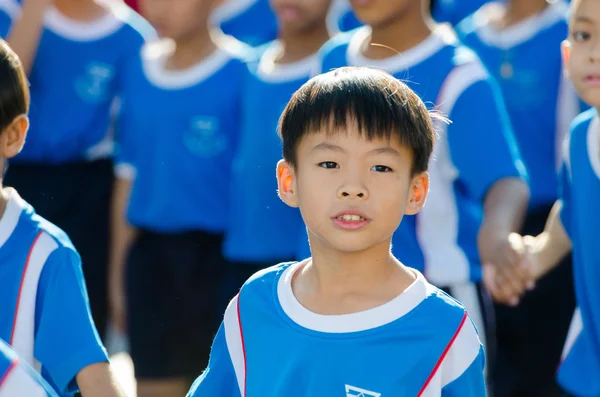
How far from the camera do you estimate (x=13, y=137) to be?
10.3 feet

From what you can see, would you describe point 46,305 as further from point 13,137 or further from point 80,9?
point 80,9

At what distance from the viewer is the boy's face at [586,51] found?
11.7 feet

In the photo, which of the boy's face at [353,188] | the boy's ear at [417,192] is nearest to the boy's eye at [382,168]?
A: the boy's face at [353,188]

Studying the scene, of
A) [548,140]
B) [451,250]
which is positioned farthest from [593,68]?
[548,140]

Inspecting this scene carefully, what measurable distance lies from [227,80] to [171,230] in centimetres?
63

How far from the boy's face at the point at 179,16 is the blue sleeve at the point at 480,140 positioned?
1473mm

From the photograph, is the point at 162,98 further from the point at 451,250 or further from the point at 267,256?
the point at 451,250

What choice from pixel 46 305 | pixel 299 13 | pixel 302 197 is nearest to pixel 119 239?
pixel 299 13

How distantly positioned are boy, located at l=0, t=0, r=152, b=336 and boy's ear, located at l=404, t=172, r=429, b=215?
2.50 meters

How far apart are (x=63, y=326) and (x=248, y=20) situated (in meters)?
3.20

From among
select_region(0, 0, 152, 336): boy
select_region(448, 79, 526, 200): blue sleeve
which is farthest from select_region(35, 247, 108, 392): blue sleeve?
select_region(0, 0, 152, 336): boy

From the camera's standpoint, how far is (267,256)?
4520mm

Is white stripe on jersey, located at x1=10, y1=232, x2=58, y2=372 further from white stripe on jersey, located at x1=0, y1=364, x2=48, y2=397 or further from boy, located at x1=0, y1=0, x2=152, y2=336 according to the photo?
boy, located at x1=0, y1=0, x2=152, y2=336

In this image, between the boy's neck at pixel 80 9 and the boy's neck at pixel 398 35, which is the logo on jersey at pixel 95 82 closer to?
the boy's neck at pixel 80 9
